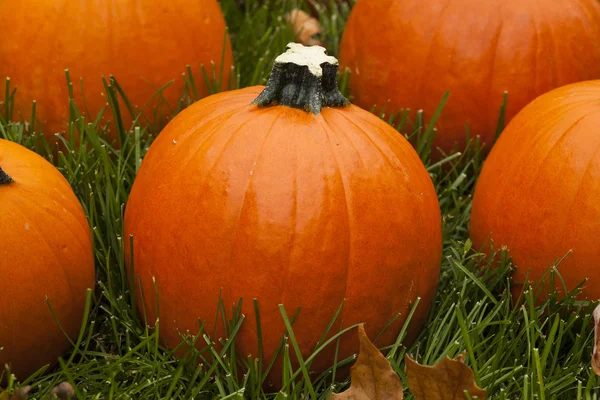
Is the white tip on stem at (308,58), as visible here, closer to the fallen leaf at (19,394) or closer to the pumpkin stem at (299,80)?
the pumpkin stem at (299,80)

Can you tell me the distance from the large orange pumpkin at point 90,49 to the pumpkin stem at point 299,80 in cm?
79

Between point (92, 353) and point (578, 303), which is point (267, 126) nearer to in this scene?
point (92, 353)

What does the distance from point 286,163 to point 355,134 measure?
0.22 m

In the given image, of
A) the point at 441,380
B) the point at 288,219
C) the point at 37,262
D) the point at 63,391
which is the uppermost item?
the point at 288,219

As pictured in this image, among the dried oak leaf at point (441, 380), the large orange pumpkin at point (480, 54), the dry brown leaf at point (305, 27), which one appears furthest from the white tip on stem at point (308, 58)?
the dry brown leaf at point (305, 27)

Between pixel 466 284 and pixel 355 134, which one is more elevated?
pixel 355 134

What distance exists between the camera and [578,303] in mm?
2270

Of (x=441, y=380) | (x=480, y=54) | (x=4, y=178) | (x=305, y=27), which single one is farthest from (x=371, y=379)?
(x=305, y=27)

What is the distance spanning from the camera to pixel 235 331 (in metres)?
2.00

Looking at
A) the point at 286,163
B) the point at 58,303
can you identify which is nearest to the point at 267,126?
the point at 286,163

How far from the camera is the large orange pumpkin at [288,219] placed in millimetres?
1987

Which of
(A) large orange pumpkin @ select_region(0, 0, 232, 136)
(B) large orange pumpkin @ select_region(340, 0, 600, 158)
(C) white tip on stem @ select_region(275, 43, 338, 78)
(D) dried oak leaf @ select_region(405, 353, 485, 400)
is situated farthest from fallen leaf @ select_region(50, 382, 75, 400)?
(B) large orange pumpkin @ select_region(340, 0, 600, 158)

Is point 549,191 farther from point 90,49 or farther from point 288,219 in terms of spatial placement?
point 90,49

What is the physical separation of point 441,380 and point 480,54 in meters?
1.42
